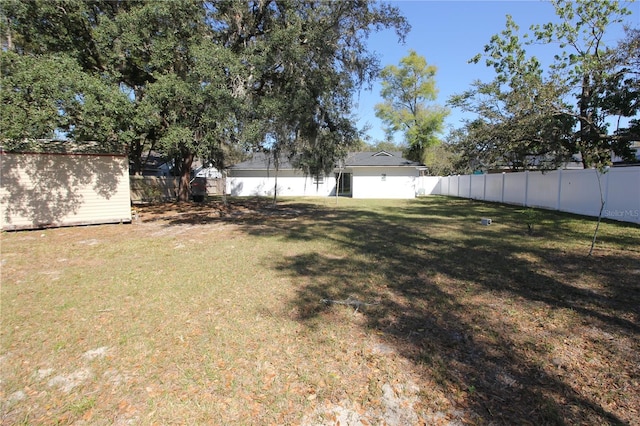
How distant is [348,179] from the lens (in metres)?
29.2

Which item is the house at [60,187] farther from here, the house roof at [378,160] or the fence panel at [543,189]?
the fence panel at [543,189]

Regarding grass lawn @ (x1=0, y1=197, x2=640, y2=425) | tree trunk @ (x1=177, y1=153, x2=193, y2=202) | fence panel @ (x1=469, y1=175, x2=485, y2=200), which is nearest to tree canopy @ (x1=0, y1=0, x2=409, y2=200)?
grass lawn @ (x1=0, y1=197, x2=640, y2=425)

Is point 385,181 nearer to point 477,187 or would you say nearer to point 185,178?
point 477,187

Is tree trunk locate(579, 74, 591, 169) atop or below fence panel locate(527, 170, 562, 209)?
atop

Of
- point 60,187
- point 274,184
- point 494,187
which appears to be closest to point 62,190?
point 60,187

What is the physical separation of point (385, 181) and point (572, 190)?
12550 millimetres

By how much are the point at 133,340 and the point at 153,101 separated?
790cm

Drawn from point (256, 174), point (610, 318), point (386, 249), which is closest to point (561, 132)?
point (386, 249)

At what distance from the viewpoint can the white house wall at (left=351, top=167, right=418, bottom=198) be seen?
78.6ft

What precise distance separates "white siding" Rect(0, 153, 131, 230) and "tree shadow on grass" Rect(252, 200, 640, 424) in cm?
771

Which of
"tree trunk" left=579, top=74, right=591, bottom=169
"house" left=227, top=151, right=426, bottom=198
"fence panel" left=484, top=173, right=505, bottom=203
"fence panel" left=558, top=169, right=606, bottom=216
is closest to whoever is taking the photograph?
"fence panel" left=558, top=169, right=606, bottom=216

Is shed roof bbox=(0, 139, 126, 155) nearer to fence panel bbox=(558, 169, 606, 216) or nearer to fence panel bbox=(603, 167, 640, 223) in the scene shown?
fence panel bbox=(603, 167, 640, 223)

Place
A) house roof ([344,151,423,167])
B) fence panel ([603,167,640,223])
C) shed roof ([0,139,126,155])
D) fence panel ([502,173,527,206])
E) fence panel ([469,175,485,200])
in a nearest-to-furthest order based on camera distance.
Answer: shed roof ([0,139,126,155])
fence panel ([603,167,640,223])
fence panel ([502,173,527,206])
fence panel ([469,175,485,200])
house roof ([344,151,423,167])

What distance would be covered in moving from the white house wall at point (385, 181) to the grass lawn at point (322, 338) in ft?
57.7
